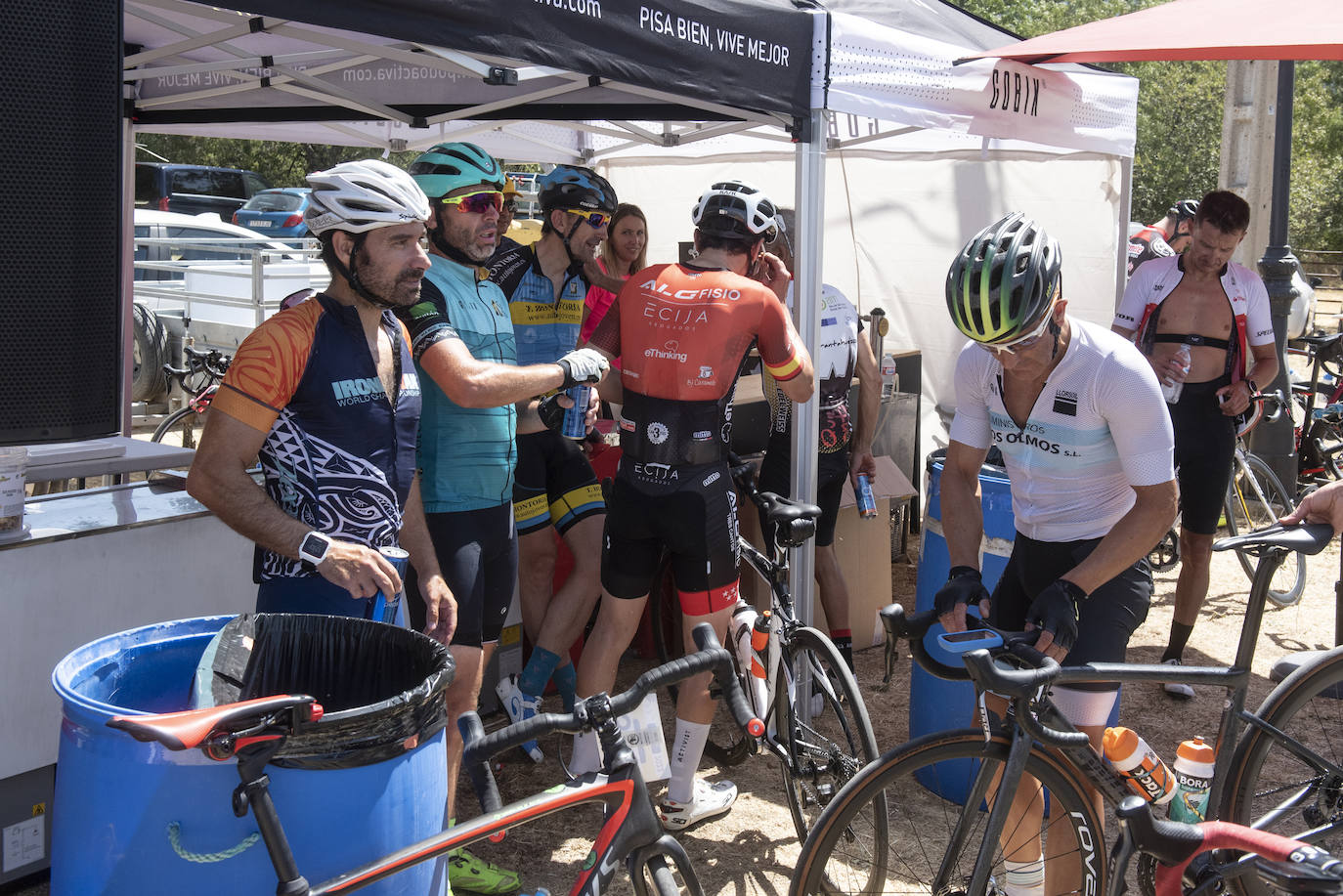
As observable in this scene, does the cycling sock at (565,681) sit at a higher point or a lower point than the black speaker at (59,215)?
lower

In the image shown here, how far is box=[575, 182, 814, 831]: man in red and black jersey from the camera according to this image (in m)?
3.53

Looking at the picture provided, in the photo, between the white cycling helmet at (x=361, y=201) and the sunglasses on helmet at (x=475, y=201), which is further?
the sunglasses on helmet at (x=475, y=201)

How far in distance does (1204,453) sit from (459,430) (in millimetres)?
3399

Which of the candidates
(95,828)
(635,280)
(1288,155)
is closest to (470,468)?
(635,280)

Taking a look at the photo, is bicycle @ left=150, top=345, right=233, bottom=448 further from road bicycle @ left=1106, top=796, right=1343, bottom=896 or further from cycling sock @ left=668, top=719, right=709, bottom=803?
road bicycle @ left=1106, top=796, right=1343, bottom=896

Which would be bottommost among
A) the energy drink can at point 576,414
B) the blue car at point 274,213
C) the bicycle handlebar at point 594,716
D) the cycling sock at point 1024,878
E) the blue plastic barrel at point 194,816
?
the cycling sock at point 1024,878

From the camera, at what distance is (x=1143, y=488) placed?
8.51 feet

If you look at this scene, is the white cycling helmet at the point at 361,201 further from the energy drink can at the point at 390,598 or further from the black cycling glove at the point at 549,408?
the black cycling glove at the point at 549,408

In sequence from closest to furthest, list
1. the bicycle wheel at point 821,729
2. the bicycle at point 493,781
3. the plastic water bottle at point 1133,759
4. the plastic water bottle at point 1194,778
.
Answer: the bicycle at point 493,781
the plastic water bottle at point 1133,759
the plastic water bottle at point 1194,778
the bicycle wheel at point 821,729

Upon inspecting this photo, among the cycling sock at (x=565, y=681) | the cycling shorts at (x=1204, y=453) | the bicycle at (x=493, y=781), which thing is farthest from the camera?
the cycling shorts at (x=1204, y=453)

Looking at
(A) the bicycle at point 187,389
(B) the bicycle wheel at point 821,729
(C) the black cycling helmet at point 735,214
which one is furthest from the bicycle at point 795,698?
(A) the bicycle at point 187,389

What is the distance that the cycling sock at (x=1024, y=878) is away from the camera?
8.97 ft

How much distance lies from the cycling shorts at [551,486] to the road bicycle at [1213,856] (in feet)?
7.91

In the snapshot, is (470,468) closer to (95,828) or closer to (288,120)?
(95,828)
